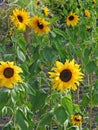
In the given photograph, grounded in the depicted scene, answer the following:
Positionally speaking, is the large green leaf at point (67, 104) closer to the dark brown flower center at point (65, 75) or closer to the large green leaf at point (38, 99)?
the dark brown flower center at point (65, 75)

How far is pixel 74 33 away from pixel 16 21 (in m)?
0.97

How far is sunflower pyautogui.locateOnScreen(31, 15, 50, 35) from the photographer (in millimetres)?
2100

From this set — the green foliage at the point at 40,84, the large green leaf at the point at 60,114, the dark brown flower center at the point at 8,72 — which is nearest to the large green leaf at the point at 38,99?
the green foliage at the point at 40,84

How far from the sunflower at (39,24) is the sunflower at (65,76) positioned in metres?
0.33

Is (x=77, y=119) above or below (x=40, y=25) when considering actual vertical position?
below

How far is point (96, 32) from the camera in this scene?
253 cm

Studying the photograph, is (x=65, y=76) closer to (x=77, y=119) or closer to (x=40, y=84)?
(x=40, y=84)

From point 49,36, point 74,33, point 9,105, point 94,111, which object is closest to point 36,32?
point 49,36

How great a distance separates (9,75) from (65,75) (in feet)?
0.72

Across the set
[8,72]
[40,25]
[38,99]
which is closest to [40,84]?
[38,99]

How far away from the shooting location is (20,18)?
2.16 metres

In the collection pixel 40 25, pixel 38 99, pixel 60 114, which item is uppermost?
pixel 40 25

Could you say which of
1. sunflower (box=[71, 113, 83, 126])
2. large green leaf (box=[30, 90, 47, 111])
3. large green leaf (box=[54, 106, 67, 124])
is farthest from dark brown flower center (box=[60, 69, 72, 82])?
sunflower (box=[71, 113, 83, 126])

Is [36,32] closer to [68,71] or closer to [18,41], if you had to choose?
[18,41]
